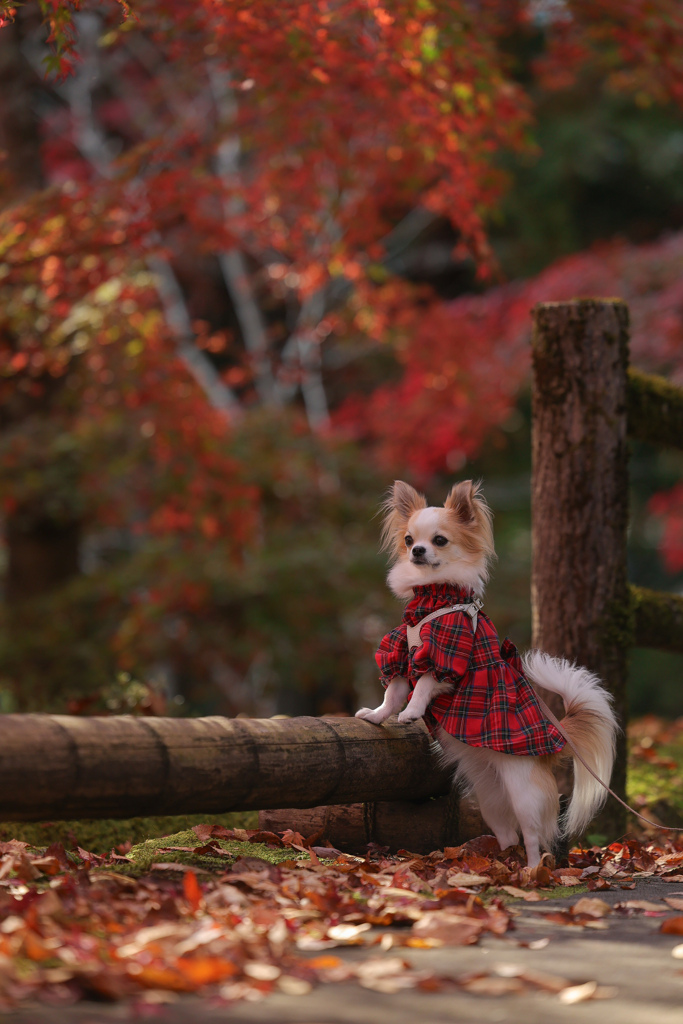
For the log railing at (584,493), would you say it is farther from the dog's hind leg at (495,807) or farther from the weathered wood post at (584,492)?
the dog's hind leg at (495,807)

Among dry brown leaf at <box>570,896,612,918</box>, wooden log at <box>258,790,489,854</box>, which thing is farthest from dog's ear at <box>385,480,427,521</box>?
dry brown leaf at <box>570,896,612,918</box>

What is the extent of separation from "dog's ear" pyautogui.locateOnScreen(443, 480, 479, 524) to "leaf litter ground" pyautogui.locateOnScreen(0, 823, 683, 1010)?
47.5 inches

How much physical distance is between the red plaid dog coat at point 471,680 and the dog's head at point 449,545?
3.3 inches

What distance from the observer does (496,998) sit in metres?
2.10

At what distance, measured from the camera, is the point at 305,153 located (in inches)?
297

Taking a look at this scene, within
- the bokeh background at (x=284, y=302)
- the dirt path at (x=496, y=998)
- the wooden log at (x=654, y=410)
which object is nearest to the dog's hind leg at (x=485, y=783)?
the dirt path at (x=496, y=998)

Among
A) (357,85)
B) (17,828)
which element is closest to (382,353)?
(357,85)

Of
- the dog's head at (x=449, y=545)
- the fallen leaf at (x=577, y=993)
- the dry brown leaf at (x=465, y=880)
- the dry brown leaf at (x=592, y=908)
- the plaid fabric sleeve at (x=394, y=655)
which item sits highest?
the dog's head at (x=449, y=545)

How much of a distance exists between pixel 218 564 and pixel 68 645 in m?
1.62

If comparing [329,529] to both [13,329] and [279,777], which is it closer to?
[13,329]

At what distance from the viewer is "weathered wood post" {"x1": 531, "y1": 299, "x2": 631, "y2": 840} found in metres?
4.48

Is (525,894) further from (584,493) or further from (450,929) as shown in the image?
(584,493)

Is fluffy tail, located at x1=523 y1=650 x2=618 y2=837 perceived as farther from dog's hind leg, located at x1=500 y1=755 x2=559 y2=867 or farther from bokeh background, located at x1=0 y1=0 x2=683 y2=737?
bokeh background, located at x1=0 y1=0 x2=683 y2=737

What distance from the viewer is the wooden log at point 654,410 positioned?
471 cm
